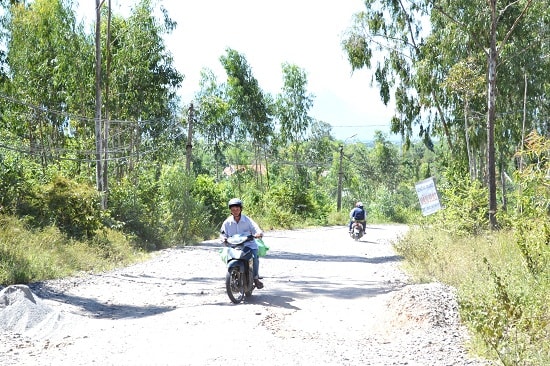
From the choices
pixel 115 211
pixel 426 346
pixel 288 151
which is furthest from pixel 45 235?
pixel 288 151

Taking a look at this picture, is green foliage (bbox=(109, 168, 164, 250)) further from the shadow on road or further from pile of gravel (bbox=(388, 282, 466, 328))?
pile of gravel (bbox=(388, 282, 466, 328))

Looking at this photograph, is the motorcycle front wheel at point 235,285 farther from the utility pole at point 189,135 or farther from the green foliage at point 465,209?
the utility pole at point 189,135

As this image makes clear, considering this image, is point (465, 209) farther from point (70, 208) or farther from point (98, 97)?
point (98, 97)

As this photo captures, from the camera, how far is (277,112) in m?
60.2

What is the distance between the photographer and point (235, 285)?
11.3m

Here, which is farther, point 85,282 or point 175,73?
point 175,73

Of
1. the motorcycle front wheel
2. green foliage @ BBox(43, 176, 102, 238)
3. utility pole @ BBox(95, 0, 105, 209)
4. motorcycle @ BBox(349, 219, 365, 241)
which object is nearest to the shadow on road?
green foliage @ BBox(43, 176, 102, 238)

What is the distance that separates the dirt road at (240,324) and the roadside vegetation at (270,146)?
0.71 metres

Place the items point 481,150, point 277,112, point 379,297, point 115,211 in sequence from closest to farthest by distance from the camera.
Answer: point 379,297 → point 115,211 → point 481,150 → point 277,112

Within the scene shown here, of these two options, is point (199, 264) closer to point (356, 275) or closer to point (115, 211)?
point (356, 275)

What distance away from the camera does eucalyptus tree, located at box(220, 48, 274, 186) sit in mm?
55438

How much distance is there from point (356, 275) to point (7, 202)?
30.6ft

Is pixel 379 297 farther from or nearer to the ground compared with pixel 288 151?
nearer to the ground

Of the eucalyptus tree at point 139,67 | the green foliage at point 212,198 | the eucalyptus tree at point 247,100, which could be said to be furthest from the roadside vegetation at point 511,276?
the eucalyptus tree at point 247,100
